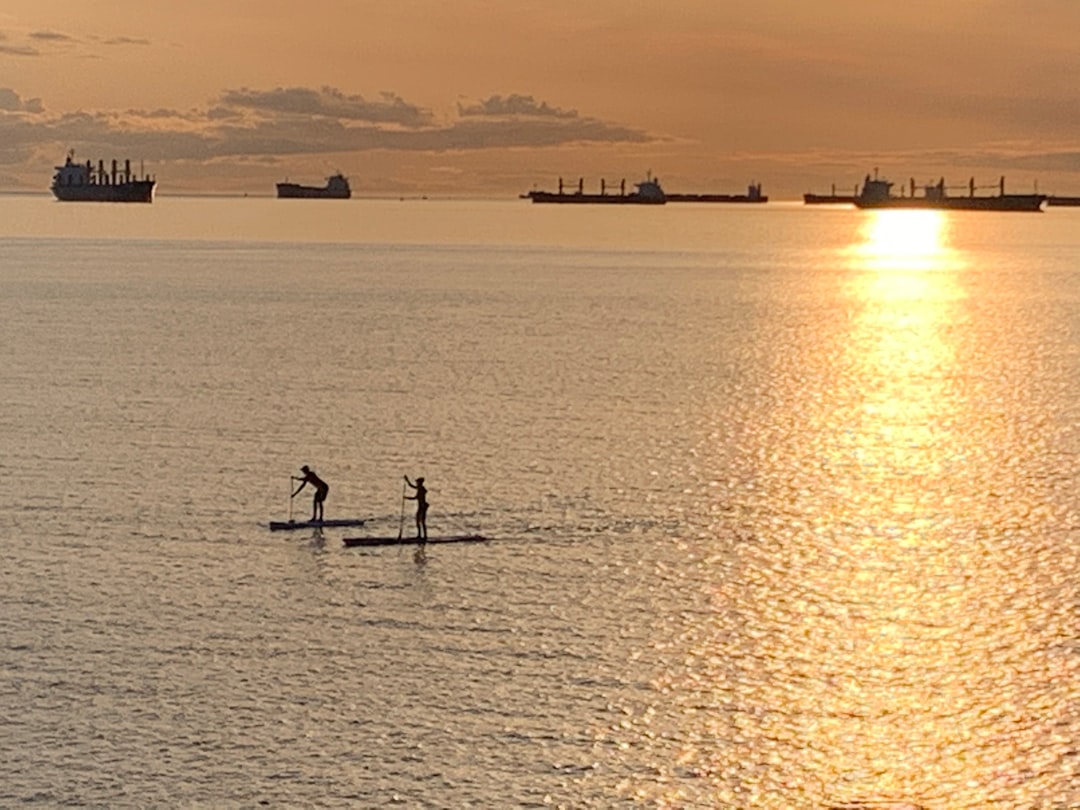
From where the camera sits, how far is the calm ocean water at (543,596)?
35.8 meters

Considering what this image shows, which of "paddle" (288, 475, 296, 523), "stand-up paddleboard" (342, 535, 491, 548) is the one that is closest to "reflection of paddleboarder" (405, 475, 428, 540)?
"stand-up paddleboard" (342, 535, 491, 548)

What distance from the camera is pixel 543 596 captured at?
48.4 meters

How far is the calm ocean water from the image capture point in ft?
118

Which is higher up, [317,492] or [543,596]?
[317,492]

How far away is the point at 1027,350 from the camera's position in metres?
128

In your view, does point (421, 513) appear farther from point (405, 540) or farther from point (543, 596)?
point (543, 596)

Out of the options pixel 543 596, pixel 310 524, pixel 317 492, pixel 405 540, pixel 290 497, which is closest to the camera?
pixel 543 596

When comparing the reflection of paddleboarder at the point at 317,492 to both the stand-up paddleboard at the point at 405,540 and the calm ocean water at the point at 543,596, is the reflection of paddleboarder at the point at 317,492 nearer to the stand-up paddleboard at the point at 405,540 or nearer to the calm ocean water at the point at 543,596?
the calm ocean water at the point at 543,596

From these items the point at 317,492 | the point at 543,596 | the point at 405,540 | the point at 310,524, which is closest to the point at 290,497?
the point at 317,492

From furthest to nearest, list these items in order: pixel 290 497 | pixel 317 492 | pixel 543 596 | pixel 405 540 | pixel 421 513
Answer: pixel 290 497 → pixel 317 492 → pixel 421 513 → pixel 405 540 → pixel 543 596

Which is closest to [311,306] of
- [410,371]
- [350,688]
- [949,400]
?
[410,371]

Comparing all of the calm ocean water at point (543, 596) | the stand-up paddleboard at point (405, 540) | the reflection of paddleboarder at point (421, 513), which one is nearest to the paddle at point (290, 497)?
the calm ocean water at point (543, 596)

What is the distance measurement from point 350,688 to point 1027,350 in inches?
3865

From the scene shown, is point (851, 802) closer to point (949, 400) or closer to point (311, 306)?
point (949, 400)
